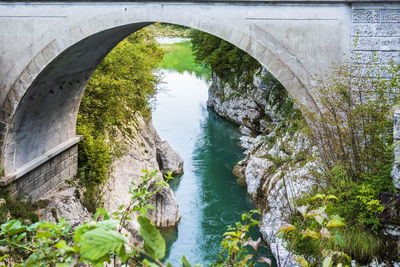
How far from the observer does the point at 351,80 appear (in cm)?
516

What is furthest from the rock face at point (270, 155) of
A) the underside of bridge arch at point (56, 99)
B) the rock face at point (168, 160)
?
the underside of bridge arch at point (56, 99)

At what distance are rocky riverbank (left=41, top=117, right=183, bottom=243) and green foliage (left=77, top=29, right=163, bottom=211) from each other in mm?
254

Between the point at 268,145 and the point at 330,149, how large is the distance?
5.51m

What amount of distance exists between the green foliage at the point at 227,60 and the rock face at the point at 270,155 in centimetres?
57

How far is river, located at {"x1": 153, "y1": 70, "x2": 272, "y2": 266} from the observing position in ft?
28.7

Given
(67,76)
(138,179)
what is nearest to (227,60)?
(138,179)

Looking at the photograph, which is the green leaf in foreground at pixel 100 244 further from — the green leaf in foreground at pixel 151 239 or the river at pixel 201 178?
the river at pixel 201 178

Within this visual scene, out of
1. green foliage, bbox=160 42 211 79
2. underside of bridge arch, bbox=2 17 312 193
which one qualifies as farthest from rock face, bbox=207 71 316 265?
green foliage, bbox=160 42 211 79

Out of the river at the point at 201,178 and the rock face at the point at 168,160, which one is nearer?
the river at the point at 201,178

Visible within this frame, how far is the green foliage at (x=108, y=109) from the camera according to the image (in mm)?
8758

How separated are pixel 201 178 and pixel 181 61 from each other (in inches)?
773

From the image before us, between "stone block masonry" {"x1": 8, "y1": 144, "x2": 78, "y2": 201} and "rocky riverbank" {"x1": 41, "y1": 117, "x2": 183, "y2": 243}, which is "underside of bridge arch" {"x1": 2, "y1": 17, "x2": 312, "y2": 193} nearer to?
"stone block masonry" {"x1": 8, "y1": 144, "x2": 78, "y2": 201}

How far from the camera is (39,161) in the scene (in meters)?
7.42

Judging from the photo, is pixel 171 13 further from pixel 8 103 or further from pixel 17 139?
pixel 17 139
